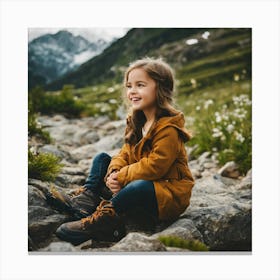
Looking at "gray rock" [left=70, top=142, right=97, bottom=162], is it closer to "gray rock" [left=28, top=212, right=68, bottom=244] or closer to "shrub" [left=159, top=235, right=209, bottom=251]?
"gray rock" [left=28, top=212, right=68, bottom=244]

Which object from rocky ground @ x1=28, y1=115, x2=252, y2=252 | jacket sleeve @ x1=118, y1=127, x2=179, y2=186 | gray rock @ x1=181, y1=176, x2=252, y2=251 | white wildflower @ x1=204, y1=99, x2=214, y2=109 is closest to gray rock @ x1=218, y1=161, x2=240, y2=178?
rocky ground @ x1=28, y1=115, x2=252, y2=252

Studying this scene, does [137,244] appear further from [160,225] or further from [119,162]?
[119,162]

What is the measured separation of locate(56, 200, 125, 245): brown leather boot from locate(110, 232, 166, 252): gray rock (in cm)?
5

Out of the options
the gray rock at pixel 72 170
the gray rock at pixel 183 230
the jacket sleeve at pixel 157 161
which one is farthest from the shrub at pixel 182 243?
the gray rock at pixel 72 170

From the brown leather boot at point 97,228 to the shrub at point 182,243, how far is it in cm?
25

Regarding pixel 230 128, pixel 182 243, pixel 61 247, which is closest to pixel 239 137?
pixel 230 128

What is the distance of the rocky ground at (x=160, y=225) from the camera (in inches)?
104

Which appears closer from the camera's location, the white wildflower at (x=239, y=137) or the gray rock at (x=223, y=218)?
the gray rock at (x=223, y=218)

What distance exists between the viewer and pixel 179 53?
140 inches

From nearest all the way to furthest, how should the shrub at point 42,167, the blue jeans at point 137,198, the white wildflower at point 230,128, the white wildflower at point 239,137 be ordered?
the blue jeans at point 137,198 → the shrub at point 42,167 → the white wildflower at point 239,137 → the white wildflower at point 230,128

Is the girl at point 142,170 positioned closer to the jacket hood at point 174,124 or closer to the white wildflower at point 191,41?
the jacket hood at point 174,124
